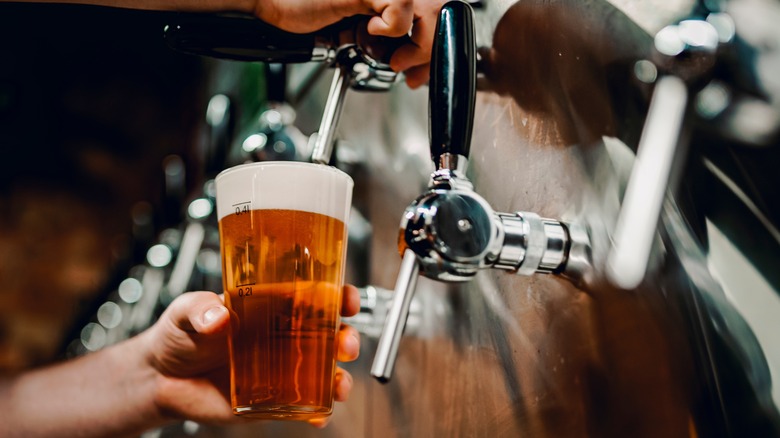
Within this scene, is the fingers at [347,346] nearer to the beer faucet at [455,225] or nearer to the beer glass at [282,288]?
the beer glass at [282,288]

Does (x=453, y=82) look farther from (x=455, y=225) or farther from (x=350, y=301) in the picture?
(x=350, y=301)

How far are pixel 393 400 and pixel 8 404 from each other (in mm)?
825

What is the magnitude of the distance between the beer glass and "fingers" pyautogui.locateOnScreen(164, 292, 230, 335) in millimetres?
39

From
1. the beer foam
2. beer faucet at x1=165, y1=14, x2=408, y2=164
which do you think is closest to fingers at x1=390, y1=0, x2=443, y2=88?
beer faucet at x1=165, y1=14, x2=408, y2=164

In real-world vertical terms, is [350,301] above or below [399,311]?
below

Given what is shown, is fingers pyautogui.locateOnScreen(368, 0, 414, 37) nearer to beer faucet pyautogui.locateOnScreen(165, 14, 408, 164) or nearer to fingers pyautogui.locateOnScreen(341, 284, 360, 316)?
beer faucet pyautogui.locateOnScreen(165, 14, 408, 164)

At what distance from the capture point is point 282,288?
2.22 feet

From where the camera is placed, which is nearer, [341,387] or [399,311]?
[399,311]

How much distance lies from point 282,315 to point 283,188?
117 millimetres

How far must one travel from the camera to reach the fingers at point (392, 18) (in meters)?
0.75

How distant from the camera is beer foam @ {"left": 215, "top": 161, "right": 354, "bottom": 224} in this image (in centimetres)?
69

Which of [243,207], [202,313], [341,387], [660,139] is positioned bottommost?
[341,387]

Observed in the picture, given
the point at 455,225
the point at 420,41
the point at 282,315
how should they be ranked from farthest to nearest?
1. the point at 420,41
2. the point at 282,315
3. the point at 455,225

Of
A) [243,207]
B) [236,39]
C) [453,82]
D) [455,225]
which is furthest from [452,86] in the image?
[236,39]
